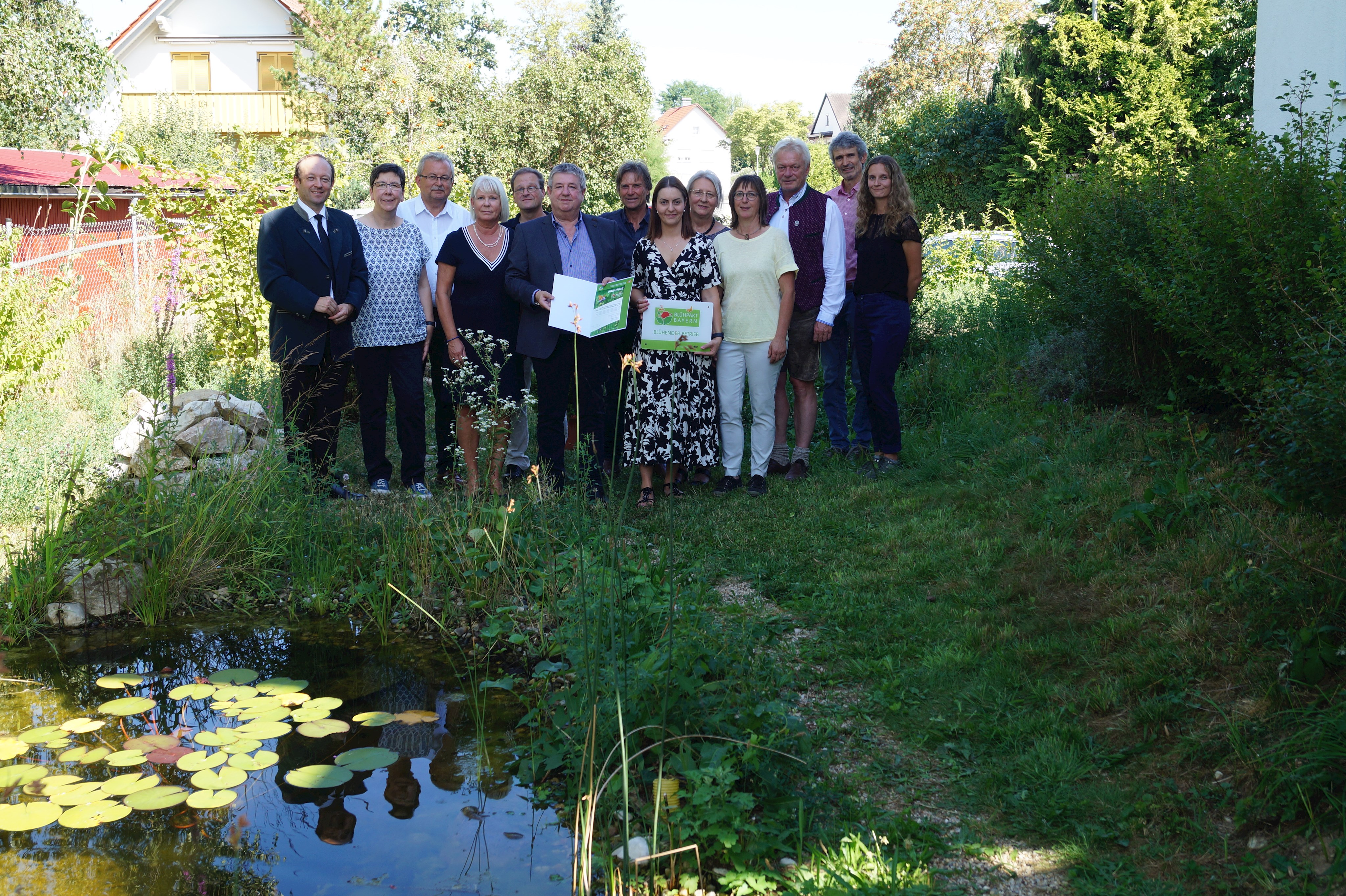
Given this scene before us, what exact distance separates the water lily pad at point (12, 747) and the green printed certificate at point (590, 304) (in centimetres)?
342

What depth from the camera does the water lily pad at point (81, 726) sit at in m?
3.79

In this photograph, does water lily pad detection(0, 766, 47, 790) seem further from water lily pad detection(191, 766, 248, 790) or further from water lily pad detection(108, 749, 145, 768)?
water lily pad detection(191, 766, 248, 790)

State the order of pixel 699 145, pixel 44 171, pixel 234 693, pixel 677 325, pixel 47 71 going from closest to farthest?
pixel 234 693
pixel 677 325
pixel 47 71
pixel 44 171
pixel 699 145

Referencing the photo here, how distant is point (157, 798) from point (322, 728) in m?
0.64

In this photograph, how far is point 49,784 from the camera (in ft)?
11.2

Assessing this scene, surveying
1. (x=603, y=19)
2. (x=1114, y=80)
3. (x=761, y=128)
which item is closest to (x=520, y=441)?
(x=1114, y=80)

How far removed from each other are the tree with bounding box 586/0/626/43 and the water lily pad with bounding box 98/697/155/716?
48594mm

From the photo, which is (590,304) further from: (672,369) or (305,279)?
(305,279)

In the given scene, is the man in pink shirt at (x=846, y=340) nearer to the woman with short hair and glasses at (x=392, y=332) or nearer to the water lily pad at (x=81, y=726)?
the woman with short hair and glasses at (x=392, y=332)

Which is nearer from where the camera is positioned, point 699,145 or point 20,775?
point 20,775

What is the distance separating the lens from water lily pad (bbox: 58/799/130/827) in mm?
3199

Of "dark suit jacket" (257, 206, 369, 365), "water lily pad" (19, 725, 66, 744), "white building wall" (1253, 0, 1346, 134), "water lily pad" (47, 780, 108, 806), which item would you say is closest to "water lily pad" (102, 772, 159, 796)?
"water lily pad" (47, 780, 108, 806)

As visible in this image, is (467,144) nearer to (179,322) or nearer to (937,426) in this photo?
(179,322)

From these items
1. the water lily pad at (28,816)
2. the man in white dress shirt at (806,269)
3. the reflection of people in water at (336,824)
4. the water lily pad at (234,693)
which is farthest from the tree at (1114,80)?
the water lily pad at (28,816)
